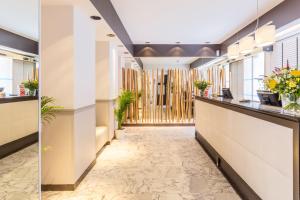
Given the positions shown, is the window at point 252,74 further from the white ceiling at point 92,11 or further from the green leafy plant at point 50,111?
the green leafy plant at point 50,111

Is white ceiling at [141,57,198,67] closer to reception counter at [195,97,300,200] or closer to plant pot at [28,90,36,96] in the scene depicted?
reception counter at [195,97,300,200]

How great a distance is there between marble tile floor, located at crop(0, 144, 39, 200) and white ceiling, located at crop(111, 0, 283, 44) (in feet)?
10.2

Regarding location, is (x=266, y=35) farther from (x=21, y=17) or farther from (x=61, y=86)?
(x=21, y=17)

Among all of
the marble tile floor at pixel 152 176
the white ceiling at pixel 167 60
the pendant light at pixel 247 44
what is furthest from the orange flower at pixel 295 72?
the white ceiling at pixel 167 60

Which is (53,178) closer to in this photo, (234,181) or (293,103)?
(234,181)

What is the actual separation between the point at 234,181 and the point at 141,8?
3.42m

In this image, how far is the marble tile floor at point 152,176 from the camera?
2.81m

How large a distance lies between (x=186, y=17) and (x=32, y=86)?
3.89 m

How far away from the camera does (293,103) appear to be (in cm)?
200

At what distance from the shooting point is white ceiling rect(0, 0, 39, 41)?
1.59m

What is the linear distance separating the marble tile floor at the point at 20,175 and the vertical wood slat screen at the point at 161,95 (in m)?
5.74

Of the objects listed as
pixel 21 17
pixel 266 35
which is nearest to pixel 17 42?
pixel 21 17

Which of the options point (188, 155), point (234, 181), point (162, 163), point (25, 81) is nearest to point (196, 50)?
point (188, 155)

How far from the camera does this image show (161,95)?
7684 mm
